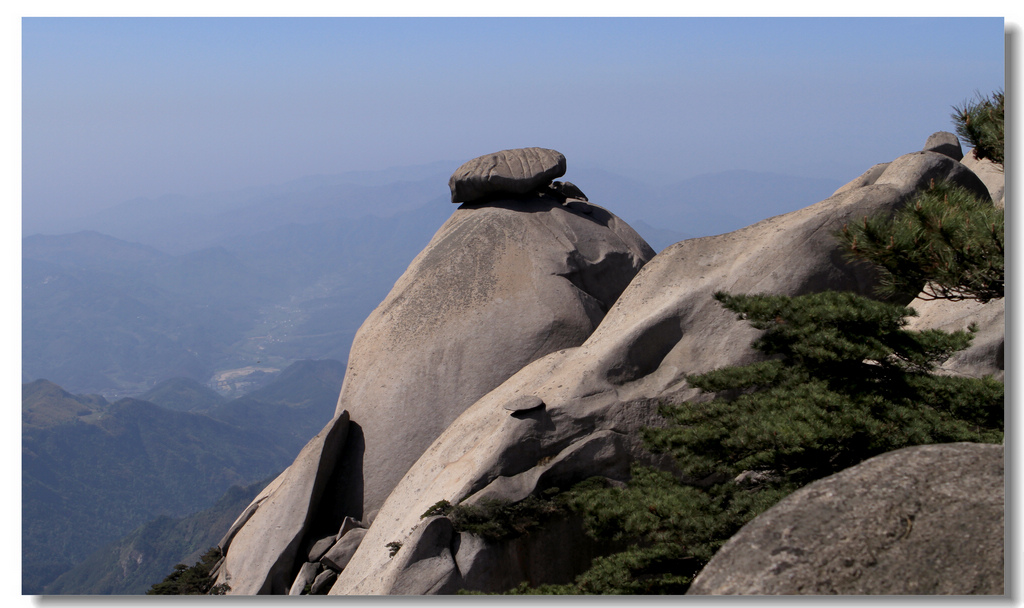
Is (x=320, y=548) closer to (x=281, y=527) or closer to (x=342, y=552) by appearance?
(x=342, y=552)

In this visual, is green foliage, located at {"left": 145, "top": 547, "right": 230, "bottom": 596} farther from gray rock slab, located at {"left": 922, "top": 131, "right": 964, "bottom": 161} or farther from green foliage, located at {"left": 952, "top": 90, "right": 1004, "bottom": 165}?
gray rock slab, located at {"left": 922, "top": 131, "right": 964, "bottom": 161}

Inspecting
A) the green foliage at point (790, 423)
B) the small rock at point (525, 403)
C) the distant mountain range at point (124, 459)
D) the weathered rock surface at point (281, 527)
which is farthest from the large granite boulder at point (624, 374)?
the distant mountain range at point (124, 459)

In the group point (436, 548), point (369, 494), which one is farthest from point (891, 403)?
point (369, 494)

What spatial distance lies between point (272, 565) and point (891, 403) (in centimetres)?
702

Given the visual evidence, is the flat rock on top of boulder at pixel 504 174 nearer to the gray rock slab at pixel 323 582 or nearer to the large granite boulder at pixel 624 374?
the large granite boulder at pixel 624 374

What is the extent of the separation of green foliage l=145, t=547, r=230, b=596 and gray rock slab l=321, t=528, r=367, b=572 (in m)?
1.38

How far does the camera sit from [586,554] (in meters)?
7.74

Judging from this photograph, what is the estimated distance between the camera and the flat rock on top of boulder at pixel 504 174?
39.8 feet

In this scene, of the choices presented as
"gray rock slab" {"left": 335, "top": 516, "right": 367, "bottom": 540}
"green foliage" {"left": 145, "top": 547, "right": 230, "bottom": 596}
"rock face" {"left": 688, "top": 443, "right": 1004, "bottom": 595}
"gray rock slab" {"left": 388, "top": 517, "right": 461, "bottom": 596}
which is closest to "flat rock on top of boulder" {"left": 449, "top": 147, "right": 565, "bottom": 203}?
"gray rock slab" {"left": 335, "top": 516, "right": 367, "bottom": 540}

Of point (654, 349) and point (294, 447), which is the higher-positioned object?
point (654, 349)

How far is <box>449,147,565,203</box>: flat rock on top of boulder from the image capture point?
1212 centimetres

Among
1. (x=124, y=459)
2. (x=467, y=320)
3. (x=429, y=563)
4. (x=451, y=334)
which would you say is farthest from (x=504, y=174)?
A: (x=124, y=459)

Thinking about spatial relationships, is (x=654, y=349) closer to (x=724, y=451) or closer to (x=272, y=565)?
(x=724, y=451)

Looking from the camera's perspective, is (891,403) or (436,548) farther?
(436,548)
